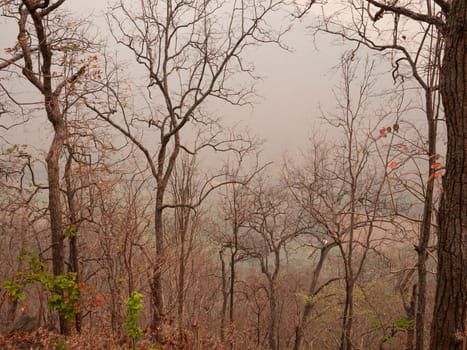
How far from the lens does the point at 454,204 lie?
3.80 meters

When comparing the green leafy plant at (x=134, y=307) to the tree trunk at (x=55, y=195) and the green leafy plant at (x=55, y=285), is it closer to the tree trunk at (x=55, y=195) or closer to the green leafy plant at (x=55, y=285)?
the green leafy plant at (x=55, y=285)

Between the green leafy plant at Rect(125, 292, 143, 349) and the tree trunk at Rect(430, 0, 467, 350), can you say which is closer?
the tree trunk at Rect(430, 0, 467, 350)

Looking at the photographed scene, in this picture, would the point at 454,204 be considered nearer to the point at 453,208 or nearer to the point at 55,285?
the point at 453,208

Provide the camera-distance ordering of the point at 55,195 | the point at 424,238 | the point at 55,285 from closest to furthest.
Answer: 1. the point at 424,238
2. the point at 55,285
3. the point at 55,195

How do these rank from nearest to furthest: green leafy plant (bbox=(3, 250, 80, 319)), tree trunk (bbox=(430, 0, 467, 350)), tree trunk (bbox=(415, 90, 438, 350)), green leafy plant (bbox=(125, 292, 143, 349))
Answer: tree trunk (bbox=(430, 0, 467, 350)) → green leafy plant (bbox=(125, 292, 143, 349)) → tree trunk (bbox=(415, 90, 438, 350)) → green leafy plant (bbox=(3, 250, 80, 319))

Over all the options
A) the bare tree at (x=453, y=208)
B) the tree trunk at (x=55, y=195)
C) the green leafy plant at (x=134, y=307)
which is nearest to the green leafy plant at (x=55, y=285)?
the tree trunk at (x=55, y=195)

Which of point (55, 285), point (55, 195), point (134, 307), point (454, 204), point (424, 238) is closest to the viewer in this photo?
point (454, 204)

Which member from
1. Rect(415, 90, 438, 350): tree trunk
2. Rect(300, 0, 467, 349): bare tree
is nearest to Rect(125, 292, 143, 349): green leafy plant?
Rect(300, 0, 467, 349): bare tree

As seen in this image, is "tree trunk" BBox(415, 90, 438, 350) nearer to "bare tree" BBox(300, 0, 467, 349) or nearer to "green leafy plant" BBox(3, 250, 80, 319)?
"bare tree" BBox(300, 0, 467, 349)

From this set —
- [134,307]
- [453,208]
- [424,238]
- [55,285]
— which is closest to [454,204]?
[453,208]

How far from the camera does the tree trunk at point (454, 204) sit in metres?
3.75

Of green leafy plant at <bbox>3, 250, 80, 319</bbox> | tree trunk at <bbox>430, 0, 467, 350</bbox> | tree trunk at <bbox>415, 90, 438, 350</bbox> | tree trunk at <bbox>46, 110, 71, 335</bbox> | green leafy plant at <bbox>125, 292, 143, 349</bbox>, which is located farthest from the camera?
tree trunk at <bbox>46, 110, 71, 335</bbox>

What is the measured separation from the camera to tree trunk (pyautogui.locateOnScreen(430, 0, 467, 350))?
375 cm

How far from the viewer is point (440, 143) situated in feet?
26.2
